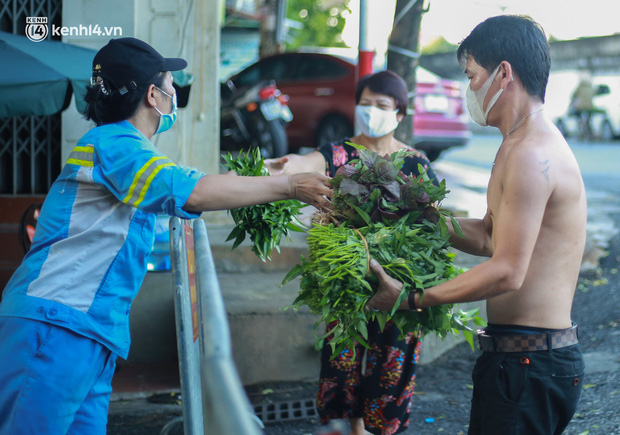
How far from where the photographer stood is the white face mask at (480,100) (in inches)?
92.6

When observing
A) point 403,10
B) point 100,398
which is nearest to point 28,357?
point 100,398

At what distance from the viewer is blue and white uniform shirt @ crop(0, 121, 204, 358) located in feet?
7.16

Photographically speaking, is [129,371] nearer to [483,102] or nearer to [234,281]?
[234,281]

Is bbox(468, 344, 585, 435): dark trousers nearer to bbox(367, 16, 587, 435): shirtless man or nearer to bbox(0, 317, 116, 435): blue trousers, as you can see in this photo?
bbox(367, 16, 587, 435): shirtless man

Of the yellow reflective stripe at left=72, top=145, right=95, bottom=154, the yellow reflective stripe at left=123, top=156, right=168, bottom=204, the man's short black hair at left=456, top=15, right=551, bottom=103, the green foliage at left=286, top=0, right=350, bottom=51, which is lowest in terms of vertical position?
the yellow reflective stripe at left=123, top=156, right=168, bottom=204

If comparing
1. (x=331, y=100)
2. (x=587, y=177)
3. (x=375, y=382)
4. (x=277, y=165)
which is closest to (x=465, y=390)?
(x=375, y=382)

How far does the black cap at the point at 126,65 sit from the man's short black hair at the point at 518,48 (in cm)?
115

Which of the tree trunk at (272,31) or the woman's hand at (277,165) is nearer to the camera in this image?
the woman's hand at (277,165)

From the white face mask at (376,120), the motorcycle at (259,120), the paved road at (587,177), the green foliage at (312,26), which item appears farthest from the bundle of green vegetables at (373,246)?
the green foliage at (312,26)

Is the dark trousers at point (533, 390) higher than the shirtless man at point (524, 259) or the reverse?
the reverse

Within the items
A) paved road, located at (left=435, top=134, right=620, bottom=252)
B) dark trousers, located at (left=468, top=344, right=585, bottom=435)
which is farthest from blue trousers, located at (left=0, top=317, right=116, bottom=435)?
paved road, located at (left=435, top=134, right=620, bottom=252)

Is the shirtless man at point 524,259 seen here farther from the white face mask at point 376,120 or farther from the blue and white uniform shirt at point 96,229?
the white face mask at point 376,120

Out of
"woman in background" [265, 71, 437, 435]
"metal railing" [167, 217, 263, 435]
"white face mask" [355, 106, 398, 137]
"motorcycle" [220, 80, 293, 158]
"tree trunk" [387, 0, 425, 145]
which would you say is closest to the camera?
"metal railing" [167, 217, 263, 435]

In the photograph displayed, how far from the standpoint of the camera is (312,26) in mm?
27922
